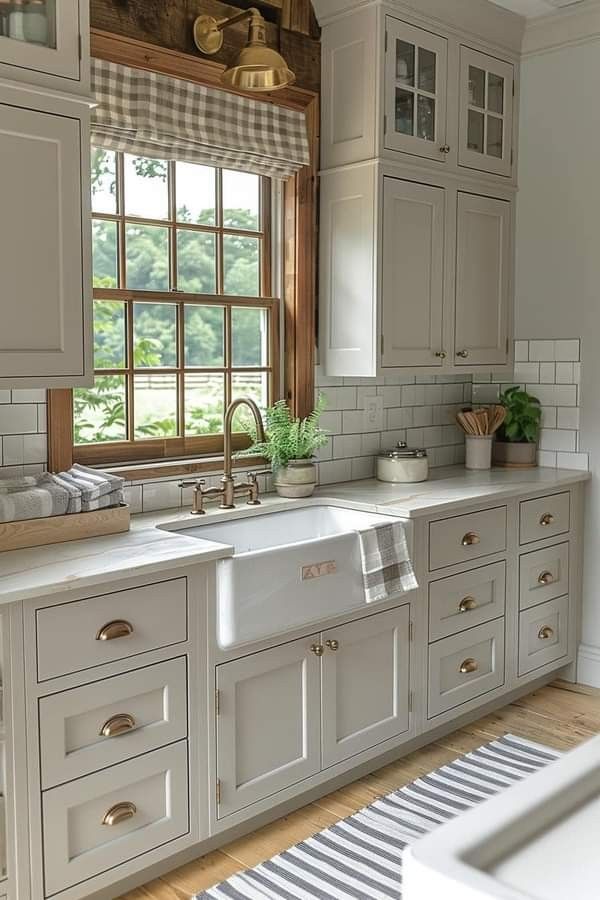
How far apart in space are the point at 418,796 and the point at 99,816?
1.22 meters

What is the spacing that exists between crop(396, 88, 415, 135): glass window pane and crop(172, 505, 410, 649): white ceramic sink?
152 cm

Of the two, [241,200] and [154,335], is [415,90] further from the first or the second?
[154,335]

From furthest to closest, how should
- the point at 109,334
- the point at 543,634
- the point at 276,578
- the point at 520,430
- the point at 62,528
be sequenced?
the point at 520,430 → the point at 543,634 → the point at 109,334 → the point at 276,578 → the point at 62,528

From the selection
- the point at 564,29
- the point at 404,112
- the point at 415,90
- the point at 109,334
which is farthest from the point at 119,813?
the point at 564,29

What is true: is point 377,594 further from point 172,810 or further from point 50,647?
point 50,647

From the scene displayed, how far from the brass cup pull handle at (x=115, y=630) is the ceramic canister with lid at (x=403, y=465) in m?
1.71

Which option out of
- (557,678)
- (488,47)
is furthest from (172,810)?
(488,47)

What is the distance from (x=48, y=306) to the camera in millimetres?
2443

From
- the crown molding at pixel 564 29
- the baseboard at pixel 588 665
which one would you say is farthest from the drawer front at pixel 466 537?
the crown molding at pixel 564 29

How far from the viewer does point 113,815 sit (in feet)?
7.78

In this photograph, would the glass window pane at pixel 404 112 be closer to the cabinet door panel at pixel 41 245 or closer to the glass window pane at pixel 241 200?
the glass window pane at pixel 241 200

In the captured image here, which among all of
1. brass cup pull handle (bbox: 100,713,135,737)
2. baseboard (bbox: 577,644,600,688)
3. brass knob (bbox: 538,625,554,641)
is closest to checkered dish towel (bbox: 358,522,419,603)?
brass cup pull handle (bbox: 100,713,135,737)

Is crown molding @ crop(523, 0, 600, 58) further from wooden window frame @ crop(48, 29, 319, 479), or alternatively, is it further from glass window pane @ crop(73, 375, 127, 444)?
glass window pane @ crop(73, 375, 127, 444)

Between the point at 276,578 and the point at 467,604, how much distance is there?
1133 millimetres
